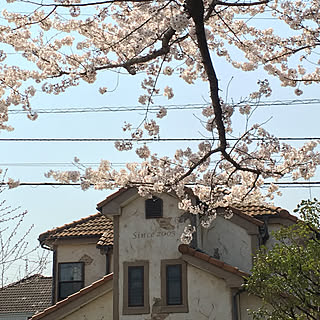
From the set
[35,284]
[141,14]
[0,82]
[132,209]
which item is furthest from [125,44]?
[35,284]

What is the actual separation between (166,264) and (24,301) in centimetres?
1132

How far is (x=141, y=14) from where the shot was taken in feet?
27.3

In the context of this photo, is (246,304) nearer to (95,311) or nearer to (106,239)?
(95,311)

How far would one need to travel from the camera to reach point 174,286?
1503 centimetres

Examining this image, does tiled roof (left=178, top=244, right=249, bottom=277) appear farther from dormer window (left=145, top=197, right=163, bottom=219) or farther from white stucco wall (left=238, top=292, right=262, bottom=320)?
dormer window (left=145, top=197, right=163, bottom=219)

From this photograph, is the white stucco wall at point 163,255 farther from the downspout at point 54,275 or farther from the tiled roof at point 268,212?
the downspout at point 54,275

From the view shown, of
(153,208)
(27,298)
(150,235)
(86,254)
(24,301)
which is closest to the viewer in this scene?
(150,235)

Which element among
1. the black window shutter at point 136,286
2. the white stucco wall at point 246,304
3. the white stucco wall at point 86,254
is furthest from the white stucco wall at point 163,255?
the white stucco wall at point 86,254

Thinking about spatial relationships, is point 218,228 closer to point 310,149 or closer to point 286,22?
point 310,149

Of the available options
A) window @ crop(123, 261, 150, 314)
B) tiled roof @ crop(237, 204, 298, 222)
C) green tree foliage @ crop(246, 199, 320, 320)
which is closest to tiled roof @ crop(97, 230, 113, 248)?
window @ crop(123, 261, 150, 314)

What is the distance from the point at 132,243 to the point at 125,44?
Answer: 323 inches

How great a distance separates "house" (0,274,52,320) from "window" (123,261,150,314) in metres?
8.65

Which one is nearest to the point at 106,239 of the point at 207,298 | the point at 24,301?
the point at 207,298

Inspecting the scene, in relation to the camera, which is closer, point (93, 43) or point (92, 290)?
point (93, 43)
